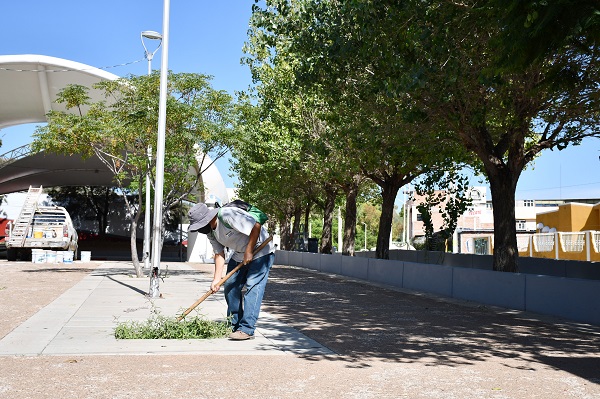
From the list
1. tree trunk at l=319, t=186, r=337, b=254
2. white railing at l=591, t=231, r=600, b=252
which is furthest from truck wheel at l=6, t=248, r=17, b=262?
white railing at l=591, t=231, r=600, b=252

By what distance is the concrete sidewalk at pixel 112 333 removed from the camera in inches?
316

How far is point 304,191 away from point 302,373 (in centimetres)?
3113

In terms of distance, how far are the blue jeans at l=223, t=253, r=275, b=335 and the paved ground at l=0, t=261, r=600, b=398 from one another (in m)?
0.30

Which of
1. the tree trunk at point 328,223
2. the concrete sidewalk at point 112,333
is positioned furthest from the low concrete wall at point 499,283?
the tree trunk at point 328,223

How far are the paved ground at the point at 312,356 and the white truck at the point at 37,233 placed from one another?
898 inches

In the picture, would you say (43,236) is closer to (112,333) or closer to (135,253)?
(135,253)

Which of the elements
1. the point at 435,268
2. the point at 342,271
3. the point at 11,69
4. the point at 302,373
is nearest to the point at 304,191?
the point at 342,271

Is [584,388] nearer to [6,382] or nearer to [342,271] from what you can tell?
[6,382]

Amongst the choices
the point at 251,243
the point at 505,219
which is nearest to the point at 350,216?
the point at 505,219

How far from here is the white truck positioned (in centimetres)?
3538

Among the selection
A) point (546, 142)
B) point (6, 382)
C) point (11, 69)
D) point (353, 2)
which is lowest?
point (6, 382)

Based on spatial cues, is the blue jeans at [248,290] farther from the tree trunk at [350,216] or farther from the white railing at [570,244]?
the tree trunk at [350,216]

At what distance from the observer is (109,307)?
13031 mm

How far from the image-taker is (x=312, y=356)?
7.75 metres
